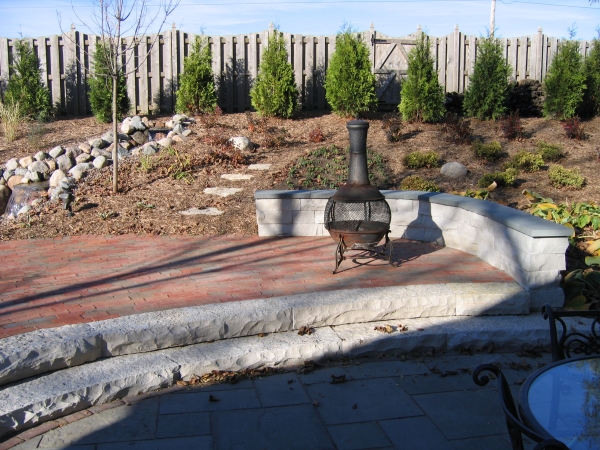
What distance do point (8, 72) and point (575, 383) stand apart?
13.5m

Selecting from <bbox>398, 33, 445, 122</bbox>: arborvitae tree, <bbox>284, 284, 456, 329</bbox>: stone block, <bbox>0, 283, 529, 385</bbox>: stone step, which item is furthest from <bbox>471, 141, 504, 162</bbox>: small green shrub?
<bbox>284, 284, 456, 329</bbox>: stone block

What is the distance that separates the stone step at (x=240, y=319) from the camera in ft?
11.9

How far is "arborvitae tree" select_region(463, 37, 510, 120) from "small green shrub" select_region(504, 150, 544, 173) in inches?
112

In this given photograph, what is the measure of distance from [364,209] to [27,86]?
31.4ft

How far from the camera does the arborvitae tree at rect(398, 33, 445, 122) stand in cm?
1123

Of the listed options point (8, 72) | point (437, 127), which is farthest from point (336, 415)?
point (8, 72)

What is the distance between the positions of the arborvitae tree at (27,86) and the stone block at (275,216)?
750cm

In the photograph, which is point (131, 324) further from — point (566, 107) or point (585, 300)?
point (566, 107)

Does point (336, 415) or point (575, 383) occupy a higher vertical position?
point (575, 383)

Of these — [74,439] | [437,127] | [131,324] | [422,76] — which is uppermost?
[422,76]

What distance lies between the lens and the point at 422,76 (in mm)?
11305

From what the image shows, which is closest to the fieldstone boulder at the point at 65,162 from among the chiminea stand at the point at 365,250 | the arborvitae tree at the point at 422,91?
the chiminea stand at the point at 365,250

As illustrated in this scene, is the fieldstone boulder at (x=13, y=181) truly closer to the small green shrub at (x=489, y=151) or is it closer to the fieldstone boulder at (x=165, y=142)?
the fieldstone boulder at (x=165, y=142)

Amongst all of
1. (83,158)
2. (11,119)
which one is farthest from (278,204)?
(11,119)
